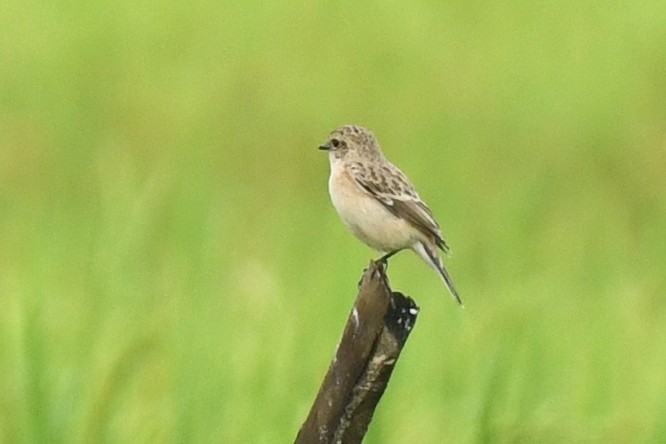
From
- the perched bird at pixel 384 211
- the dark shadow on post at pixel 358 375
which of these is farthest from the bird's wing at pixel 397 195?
the dark shadow on post at pixel 358 375

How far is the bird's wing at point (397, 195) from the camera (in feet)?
22.6

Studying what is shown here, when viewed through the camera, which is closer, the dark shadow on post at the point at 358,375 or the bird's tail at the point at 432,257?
the dark shadow on post at the point at 358,375

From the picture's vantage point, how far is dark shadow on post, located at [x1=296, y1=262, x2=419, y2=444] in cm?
502

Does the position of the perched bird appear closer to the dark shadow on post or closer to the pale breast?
the pale breast

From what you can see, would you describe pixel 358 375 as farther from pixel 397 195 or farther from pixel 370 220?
pixel 397 195

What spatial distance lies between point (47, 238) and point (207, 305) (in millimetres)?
1738

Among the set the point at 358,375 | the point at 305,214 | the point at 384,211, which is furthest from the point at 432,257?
the point at 305,214

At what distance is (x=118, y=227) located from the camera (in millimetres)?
6727

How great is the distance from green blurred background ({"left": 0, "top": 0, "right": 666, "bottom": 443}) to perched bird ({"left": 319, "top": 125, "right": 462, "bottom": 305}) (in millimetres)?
322

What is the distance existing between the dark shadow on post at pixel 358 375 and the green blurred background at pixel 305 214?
1.17 meters

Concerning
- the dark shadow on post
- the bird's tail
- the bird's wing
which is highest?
the bird's wing

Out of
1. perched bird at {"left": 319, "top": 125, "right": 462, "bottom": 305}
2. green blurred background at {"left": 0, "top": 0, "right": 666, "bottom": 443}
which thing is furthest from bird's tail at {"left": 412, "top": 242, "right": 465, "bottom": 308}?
green blurred background at {"left": 0, "top": 0, "right": 666, "bottom": 443}

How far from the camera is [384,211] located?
6.93 metres

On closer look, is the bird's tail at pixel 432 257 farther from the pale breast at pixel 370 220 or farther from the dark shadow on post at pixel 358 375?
the dark shadow on post at pixel 358 375
